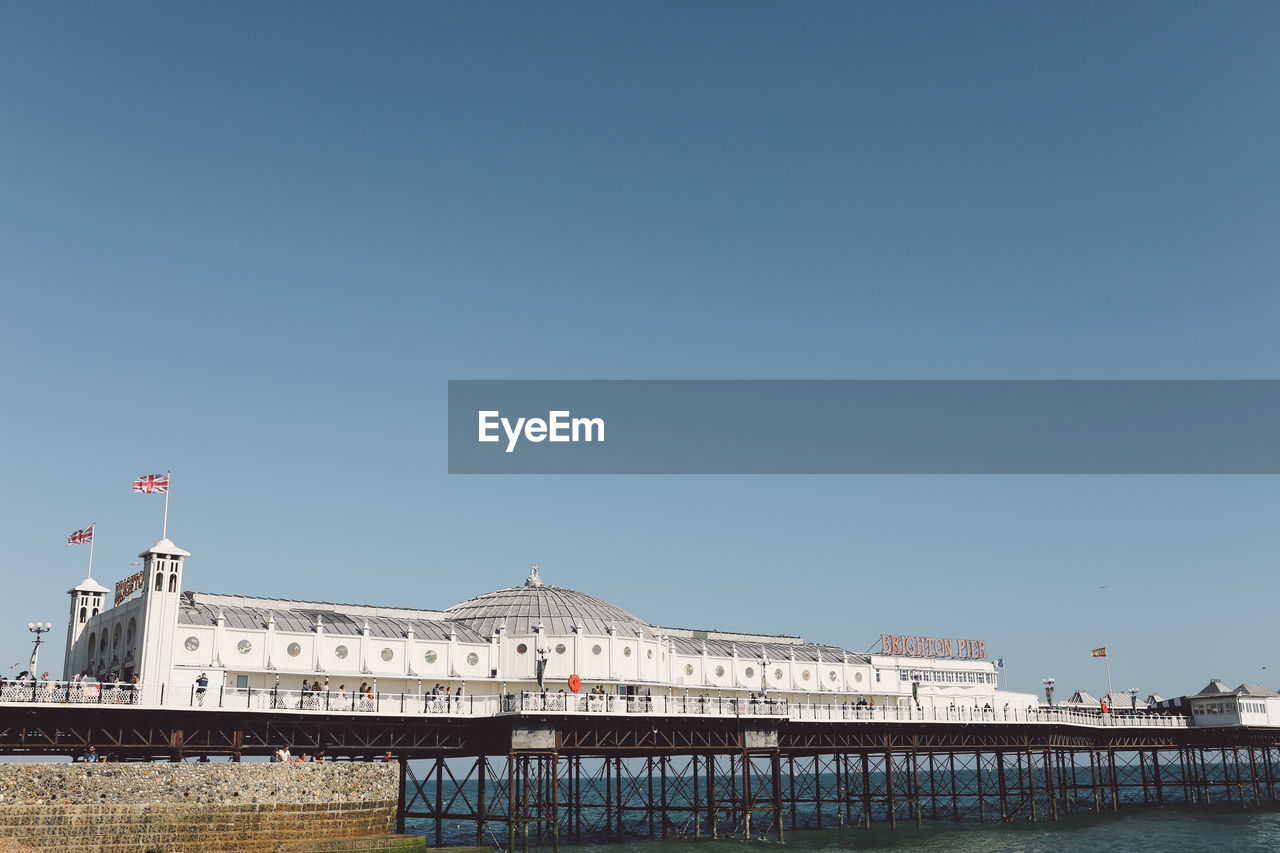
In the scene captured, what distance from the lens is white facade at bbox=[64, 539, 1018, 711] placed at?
60.8 m

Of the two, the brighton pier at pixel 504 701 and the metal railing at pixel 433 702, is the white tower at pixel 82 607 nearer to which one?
the brighton pier at pixel 504 701

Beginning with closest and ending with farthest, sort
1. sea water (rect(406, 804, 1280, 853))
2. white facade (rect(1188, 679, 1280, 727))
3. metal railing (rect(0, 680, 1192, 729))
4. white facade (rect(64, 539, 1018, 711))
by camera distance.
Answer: metal railing (rect(0, 680, 1192, 729)) → white facade (rect(64, 539, 1018, 711)) → sea water (rect(406, 804, 1280, 853)) → white facade (rect(1188, 679, 1280, 727))

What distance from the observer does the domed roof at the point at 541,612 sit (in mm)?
76750

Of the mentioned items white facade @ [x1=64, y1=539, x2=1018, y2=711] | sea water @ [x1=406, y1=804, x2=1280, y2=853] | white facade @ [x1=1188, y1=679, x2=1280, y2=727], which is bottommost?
sea water @ [x1=406, y1=804, x2=1280, y2=853]

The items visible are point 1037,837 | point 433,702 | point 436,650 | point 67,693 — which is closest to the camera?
point 67,693

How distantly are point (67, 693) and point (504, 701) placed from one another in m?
21.9

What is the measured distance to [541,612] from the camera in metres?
78.2

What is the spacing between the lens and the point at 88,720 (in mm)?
53562

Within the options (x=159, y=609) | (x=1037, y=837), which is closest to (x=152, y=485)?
(x=159, y=609)

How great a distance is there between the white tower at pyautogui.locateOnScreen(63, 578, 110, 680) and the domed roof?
23.0 meters

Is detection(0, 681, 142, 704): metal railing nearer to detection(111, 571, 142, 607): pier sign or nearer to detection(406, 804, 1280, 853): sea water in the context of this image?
detection(111, 571, 142, 607): pier sign

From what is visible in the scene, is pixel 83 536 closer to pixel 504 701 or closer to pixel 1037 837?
pixel 504 701

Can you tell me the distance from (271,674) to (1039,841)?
4889 cm

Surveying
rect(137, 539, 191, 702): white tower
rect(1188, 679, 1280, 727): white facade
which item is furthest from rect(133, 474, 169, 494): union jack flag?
rect(1188, 679, 1280, 727): white facade
